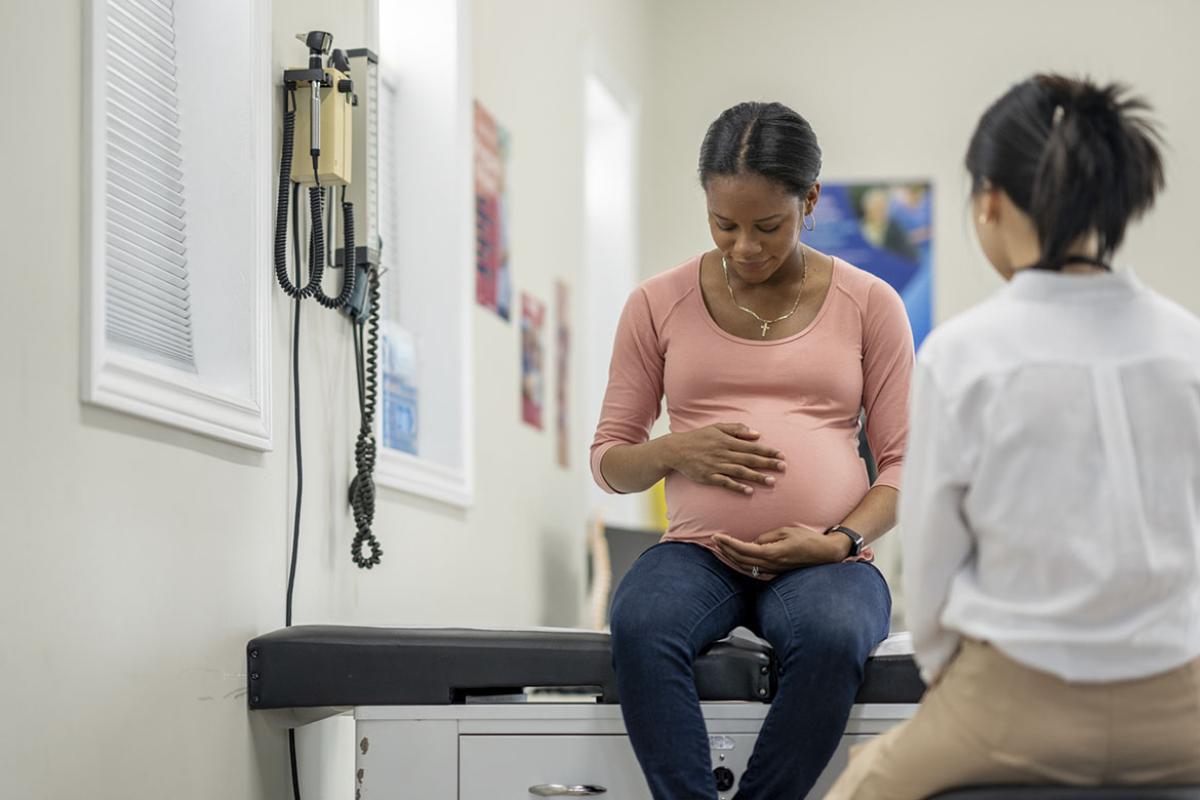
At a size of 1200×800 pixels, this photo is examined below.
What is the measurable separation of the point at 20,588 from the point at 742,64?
15.8 ft

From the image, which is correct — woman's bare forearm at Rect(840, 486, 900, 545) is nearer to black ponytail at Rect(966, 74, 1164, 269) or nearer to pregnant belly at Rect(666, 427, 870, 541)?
pregnant belly at Rect(666, 427, 870, 541)

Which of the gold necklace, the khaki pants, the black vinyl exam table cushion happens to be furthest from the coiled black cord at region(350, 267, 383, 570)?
the khaki pants

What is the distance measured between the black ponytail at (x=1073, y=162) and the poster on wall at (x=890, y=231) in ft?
15.0

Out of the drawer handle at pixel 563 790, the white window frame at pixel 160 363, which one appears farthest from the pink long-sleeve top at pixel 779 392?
the white window frame at pixel 160 363

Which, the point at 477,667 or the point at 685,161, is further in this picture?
the point at 685,161

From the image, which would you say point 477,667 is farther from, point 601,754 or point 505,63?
point 505,63

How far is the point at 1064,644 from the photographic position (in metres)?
1.38

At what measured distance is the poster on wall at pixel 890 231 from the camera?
237 inches

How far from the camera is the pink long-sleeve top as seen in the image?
220 centimetres

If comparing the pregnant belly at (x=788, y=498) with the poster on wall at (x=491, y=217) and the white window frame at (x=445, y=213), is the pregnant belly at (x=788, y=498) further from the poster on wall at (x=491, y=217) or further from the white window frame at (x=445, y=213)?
the poster on wall at (x=491, y=217)

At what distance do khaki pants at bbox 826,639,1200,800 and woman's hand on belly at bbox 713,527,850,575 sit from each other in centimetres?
66

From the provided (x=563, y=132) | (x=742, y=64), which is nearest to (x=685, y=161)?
(x=742, y=64)

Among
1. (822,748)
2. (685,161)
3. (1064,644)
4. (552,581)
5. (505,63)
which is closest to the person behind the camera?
(1064,644)

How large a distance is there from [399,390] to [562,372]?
136 cm
